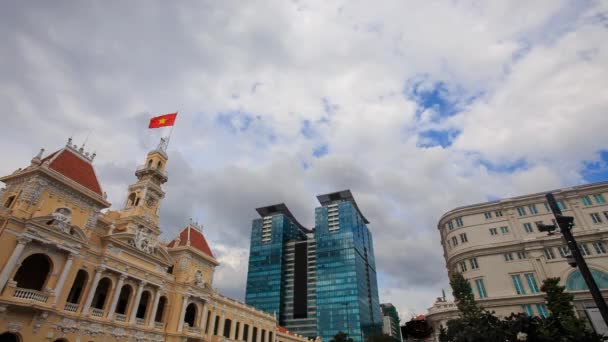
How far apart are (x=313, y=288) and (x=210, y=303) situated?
95.2 meters

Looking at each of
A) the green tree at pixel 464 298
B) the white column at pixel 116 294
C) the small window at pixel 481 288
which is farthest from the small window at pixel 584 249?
the white column at pixel 116 294

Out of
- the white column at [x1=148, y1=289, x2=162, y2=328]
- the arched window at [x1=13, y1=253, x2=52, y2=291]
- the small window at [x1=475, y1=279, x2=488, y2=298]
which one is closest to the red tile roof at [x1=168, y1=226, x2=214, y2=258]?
the white column at [x1=148, y1=289, x2=162, y2=328]

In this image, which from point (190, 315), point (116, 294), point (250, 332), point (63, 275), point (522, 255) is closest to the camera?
point (63, 275)

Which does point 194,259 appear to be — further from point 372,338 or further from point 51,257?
point 372,338

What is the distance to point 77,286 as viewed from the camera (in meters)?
29.0

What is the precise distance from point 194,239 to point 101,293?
12.5m

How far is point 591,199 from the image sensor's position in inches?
1762

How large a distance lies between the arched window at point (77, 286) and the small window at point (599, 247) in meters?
57.7

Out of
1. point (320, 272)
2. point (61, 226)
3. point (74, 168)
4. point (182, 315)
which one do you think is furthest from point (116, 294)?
point (320, 272)

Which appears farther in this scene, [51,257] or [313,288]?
[313,288]

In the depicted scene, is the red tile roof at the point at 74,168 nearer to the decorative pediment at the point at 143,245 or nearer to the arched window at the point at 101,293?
the decorative pediment at the point at 143,245

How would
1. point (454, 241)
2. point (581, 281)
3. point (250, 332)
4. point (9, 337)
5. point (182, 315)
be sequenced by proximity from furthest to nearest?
1. point (454, 241)
2. point (250, 332)
3. point (581, 281)
4. point (182, 315)
5. point (9, 337)

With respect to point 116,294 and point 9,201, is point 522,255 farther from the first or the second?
point 9,201

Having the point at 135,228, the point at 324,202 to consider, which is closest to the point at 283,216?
the point at 324,202
